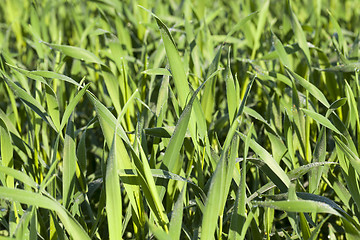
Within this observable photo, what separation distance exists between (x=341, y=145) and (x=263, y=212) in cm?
27

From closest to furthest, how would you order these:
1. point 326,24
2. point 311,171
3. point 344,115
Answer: point 311,171, point 344,115, point 326,24

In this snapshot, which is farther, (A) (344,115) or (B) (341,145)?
(A) (344,115)

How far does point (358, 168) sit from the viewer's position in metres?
0.86

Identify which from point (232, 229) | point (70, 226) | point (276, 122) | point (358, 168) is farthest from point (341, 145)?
point (70, 226)

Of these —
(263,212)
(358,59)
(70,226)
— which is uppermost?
(358,59)

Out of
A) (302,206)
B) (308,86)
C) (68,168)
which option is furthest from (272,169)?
(68,168)

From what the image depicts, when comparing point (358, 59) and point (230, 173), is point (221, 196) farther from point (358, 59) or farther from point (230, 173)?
point (358, 59)

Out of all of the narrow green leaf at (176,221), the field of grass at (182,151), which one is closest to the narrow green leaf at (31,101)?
the field of grass at (182,151)

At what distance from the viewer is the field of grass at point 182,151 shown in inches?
31.5

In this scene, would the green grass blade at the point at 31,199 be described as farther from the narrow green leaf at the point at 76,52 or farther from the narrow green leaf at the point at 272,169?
the narrow green leaf at the point at 76,52

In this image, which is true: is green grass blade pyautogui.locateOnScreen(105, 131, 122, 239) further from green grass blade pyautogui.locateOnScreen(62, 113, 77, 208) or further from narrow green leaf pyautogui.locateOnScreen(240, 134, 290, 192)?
narrow green leaf pyautogui.locateOnScreen(240, 134, 290, 192)

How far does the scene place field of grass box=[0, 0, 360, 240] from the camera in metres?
0.80

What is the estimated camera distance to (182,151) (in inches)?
38.9

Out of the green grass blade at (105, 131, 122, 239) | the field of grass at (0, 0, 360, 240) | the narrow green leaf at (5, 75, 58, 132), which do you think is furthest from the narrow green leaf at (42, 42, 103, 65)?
the green grass blade at (105, 131, 122, 239)
